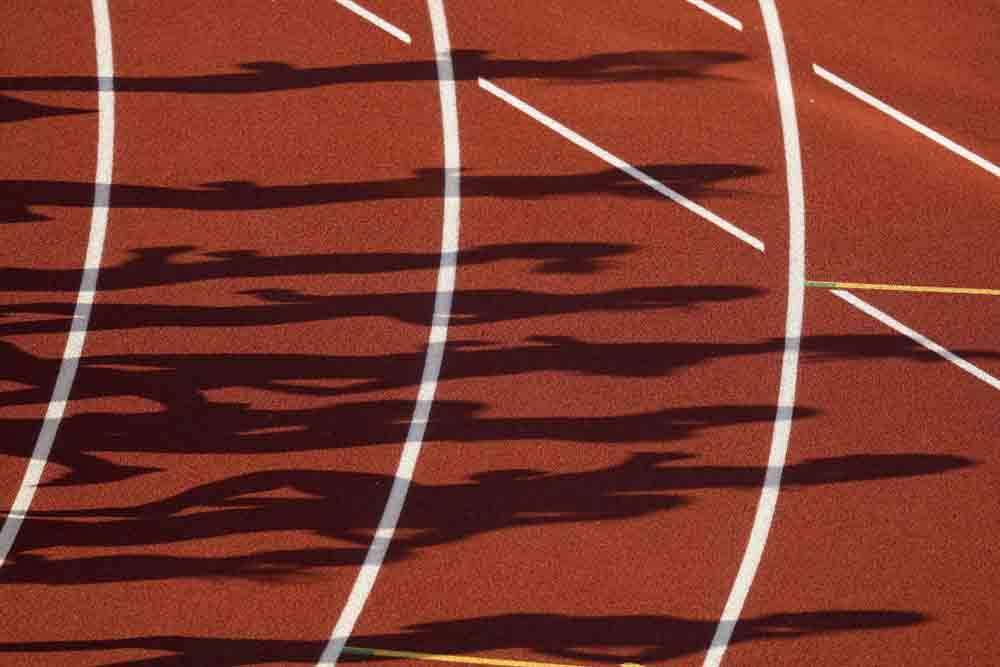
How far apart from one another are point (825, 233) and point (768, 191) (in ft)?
1.91

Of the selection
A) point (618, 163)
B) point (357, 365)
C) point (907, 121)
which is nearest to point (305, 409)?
point (357, 365)

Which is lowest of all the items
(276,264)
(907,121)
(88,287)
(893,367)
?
(893,367)

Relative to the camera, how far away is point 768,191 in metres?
11.3

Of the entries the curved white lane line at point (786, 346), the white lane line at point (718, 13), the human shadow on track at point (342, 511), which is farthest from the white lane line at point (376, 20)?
the human shadow on track at point (342, 511)

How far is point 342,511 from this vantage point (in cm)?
988

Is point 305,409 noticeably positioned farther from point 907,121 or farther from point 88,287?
point 907,121

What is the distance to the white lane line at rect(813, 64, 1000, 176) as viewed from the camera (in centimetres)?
1152

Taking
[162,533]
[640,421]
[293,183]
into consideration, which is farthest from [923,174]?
[162,533]

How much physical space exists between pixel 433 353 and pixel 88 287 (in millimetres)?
2723

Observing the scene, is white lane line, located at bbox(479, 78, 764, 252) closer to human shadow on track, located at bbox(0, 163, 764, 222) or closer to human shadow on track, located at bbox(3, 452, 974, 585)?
human shadow on track, located at bbox(0, 163, 764, 222)

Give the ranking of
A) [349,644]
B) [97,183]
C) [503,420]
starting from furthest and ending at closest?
1. [97,183]
2. [503,420]
3. [349,644]

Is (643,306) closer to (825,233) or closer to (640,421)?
(640,421)

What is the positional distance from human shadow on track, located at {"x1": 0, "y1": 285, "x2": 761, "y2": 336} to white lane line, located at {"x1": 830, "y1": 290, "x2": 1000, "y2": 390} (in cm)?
77

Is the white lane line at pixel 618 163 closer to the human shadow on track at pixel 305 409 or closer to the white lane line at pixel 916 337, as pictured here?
the white lane line at pixel 916 337
